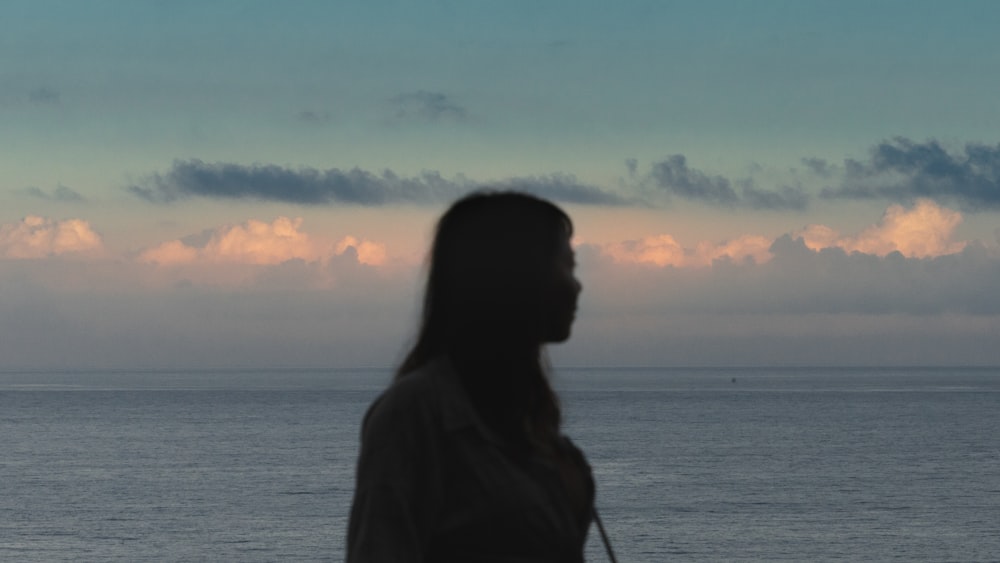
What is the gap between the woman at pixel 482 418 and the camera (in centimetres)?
262

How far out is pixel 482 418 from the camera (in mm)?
2793

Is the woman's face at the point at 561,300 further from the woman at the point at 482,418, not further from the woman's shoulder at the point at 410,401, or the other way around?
the woman's shoulder at the point at 410,401

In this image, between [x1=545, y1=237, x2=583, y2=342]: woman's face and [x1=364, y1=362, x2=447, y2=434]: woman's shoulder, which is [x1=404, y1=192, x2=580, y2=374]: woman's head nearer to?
[x1=545, y1=237, x2=583, y2=342]: woman's face

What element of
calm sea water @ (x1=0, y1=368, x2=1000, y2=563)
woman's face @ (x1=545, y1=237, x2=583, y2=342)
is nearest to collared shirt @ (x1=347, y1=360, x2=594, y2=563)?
woman's face @ (x1=545, y1=237, x2=583, y2=342)

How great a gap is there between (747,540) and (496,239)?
77.9 meters

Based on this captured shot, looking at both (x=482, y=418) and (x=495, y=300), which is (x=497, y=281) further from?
(x=482, y=418)

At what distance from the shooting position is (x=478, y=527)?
266cm

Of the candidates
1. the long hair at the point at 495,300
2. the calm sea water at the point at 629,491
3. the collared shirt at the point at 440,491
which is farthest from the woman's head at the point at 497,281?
the calm sea water at the point at 629,491

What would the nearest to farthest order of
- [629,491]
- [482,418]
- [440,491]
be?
[440,491] → [482,418] → [629,491]

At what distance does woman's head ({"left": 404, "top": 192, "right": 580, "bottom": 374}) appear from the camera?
281 centimetres

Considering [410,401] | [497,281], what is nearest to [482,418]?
[410,401]

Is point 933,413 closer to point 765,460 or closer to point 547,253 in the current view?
point 765,460

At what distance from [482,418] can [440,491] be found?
0.71 ft

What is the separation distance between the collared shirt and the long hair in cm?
9
